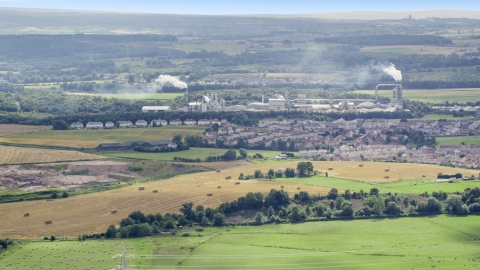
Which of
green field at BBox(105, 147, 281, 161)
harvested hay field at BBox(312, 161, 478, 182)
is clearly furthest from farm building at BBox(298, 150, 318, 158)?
harvested hay field at BBox(312, 161, 478, 182)

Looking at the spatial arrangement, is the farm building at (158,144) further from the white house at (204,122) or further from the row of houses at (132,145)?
the white house at (204,122)

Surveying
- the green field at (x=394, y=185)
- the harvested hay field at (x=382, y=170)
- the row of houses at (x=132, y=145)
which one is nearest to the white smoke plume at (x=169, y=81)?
the row of houses at (x=132, y=145)

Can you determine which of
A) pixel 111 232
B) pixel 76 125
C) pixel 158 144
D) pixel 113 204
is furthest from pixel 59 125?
pixel 111 232

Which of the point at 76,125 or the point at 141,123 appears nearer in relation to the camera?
the point at 76,125

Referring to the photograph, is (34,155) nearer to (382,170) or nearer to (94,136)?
(94,136)

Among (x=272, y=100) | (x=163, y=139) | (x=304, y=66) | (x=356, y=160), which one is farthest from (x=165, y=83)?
(x=356, y=160)

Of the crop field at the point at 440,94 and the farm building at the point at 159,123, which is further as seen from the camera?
the crop field at the point at 440,94
